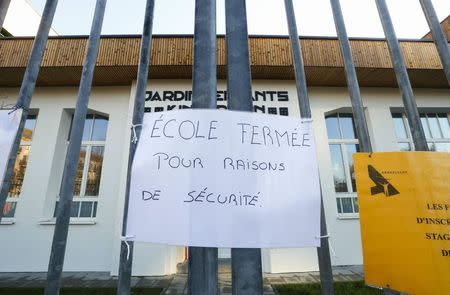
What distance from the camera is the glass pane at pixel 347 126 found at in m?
7.65

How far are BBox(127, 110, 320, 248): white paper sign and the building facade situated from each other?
17.1 ft

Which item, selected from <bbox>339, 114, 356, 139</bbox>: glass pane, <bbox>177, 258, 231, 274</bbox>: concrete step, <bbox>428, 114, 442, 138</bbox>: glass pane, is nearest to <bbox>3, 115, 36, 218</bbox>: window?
<bbox>177, 258, 231, 274</bbox>: concrete step

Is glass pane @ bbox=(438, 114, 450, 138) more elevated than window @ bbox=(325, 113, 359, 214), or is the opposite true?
glass pane @ bbox=(438, 114, 450, 138)

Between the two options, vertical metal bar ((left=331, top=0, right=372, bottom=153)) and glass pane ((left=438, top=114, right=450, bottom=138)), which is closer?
vertical metal bar ((left=331, top=0, right=372, bottom=153))

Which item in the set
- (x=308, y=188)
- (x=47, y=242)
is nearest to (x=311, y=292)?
(x=308, y=188)

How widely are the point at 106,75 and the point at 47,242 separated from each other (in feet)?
15.4

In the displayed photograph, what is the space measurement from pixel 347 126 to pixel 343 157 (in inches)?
44.1

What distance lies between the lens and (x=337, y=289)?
4422 mm

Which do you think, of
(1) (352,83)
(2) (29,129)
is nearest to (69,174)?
(1) (352,83)

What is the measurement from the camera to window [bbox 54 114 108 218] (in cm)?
682

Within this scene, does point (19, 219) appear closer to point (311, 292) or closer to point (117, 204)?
point (117, 204)

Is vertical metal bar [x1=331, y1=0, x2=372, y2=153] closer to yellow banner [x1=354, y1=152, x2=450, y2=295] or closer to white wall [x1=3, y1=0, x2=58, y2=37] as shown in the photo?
yellow banner [x1=354, y1=152, x2=450, y2=295]

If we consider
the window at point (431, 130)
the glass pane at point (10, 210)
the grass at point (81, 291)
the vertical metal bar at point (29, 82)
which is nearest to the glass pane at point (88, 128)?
the glass pane at point (10, 210)

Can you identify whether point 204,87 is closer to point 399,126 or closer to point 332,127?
point 332,127
